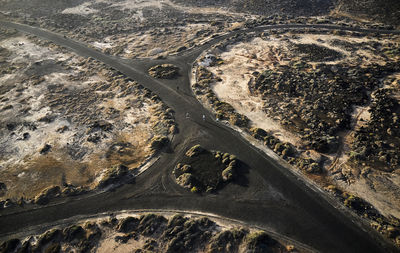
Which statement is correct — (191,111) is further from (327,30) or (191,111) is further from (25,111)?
(327,30)

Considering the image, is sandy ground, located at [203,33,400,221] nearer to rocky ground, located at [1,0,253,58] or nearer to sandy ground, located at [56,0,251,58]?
sandy ground, located at [56,0,251,58]

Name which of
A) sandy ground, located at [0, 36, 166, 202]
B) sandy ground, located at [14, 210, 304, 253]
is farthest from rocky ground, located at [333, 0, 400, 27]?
sandy ground, located at [14, 210, 304, 253]

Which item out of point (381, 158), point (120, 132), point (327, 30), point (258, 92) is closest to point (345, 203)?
point (381, 158)

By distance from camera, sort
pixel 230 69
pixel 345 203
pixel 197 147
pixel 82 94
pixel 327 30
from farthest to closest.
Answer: pixel 327 30
pixel 230 69
pixel 82 94
pixel 197 147
pixel 345 203

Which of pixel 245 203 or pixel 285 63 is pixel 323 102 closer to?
pixel 285 63

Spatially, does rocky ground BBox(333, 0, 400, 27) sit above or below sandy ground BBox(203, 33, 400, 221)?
above

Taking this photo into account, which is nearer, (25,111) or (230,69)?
(25,111)

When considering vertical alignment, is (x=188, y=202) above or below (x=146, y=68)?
below

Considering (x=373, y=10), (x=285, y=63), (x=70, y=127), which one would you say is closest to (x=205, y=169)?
(x=70, y=127)
